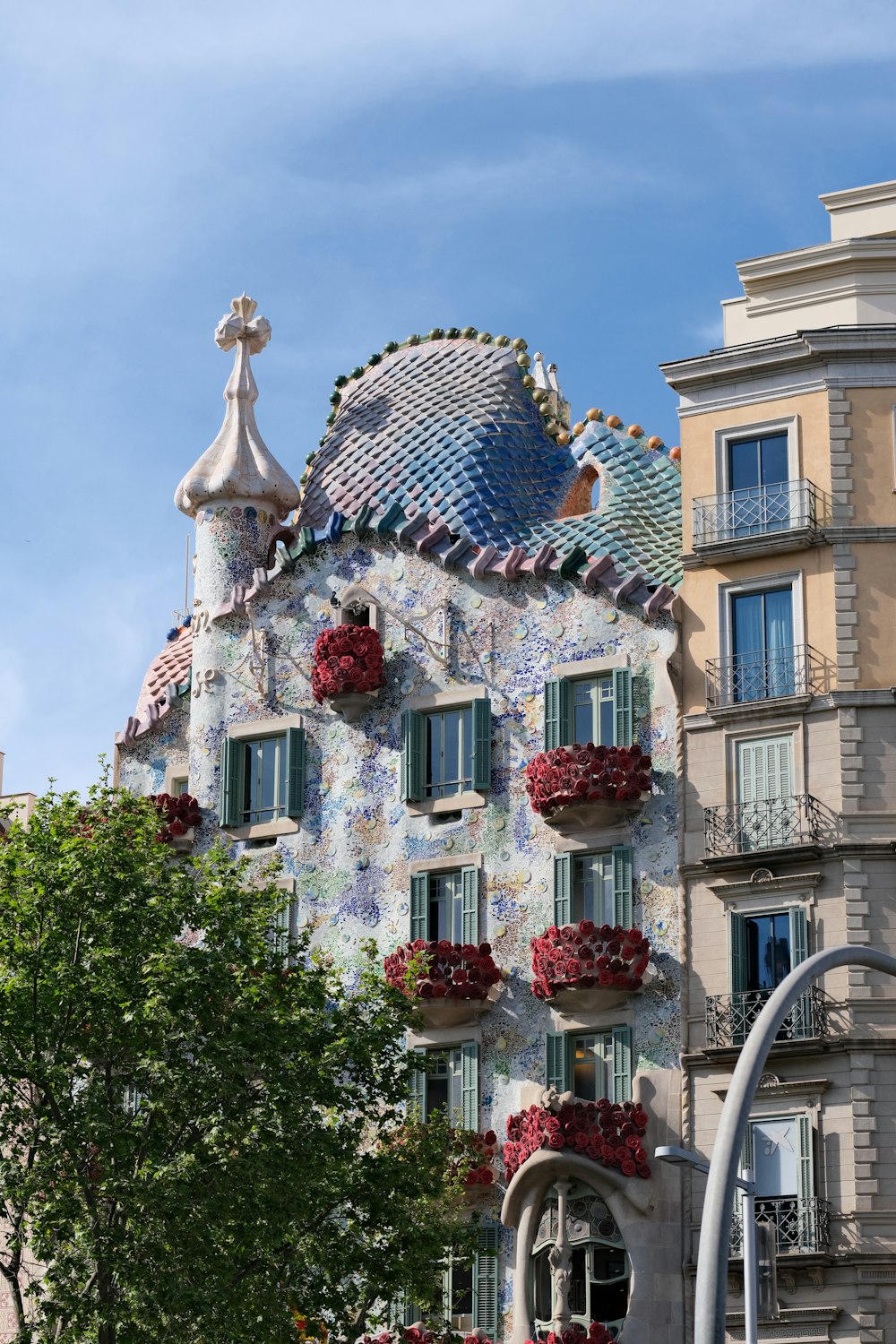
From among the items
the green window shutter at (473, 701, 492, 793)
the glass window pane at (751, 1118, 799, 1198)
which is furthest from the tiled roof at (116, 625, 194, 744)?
the glass window pane at (751, 1118, 799, 1198)

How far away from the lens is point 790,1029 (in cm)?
3794

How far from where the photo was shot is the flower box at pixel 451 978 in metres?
40.4

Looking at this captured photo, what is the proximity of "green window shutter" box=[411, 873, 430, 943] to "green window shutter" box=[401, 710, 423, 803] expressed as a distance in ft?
4.77

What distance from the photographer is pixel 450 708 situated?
142ft

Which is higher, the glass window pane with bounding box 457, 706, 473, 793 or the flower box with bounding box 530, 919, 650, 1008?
the glass window pane with bounding box 457, 706, 473, 793

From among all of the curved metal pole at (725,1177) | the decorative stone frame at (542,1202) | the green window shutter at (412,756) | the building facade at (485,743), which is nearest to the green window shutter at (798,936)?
the building facade at (485,743)

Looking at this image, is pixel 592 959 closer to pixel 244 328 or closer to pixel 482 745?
pixel 482 745

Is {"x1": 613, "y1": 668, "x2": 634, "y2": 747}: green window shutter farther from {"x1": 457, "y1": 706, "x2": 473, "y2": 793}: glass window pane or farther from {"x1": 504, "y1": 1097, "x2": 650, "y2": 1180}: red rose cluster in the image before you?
{"x1": 504, "y1": 1097, "x2": 650, "y2": 1180}: red rose cluster

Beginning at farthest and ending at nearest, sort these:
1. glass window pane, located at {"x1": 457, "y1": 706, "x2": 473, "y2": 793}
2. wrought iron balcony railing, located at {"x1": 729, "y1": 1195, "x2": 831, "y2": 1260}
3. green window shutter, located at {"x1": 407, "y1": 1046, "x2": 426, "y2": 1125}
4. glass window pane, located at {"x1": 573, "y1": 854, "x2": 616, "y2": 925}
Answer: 1. glass window pane, located at {"x1": 457, "y1": 706, "x2": 473, "y2": 793}
2. glass window pane, located at {"x1": 573, "y1": 854, "x2": 616, "y2": 925}
3. green window shutter, located at {"x1": 407, "y1": 1046, "x2": 426, "y2": 1125}
4. wrought iron balcony railing, located at {"x1": 729, "y1": 1195, "x2": 831, "y2": 1260}

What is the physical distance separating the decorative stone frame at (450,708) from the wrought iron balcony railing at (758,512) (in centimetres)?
490

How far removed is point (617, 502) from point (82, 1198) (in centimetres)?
1653

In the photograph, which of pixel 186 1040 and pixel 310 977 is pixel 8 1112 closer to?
pixel 186 1040

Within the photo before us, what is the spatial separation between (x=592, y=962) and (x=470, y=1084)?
10.9 feet

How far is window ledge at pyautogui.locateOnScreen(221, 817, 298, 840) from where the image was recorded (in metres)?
44.4
